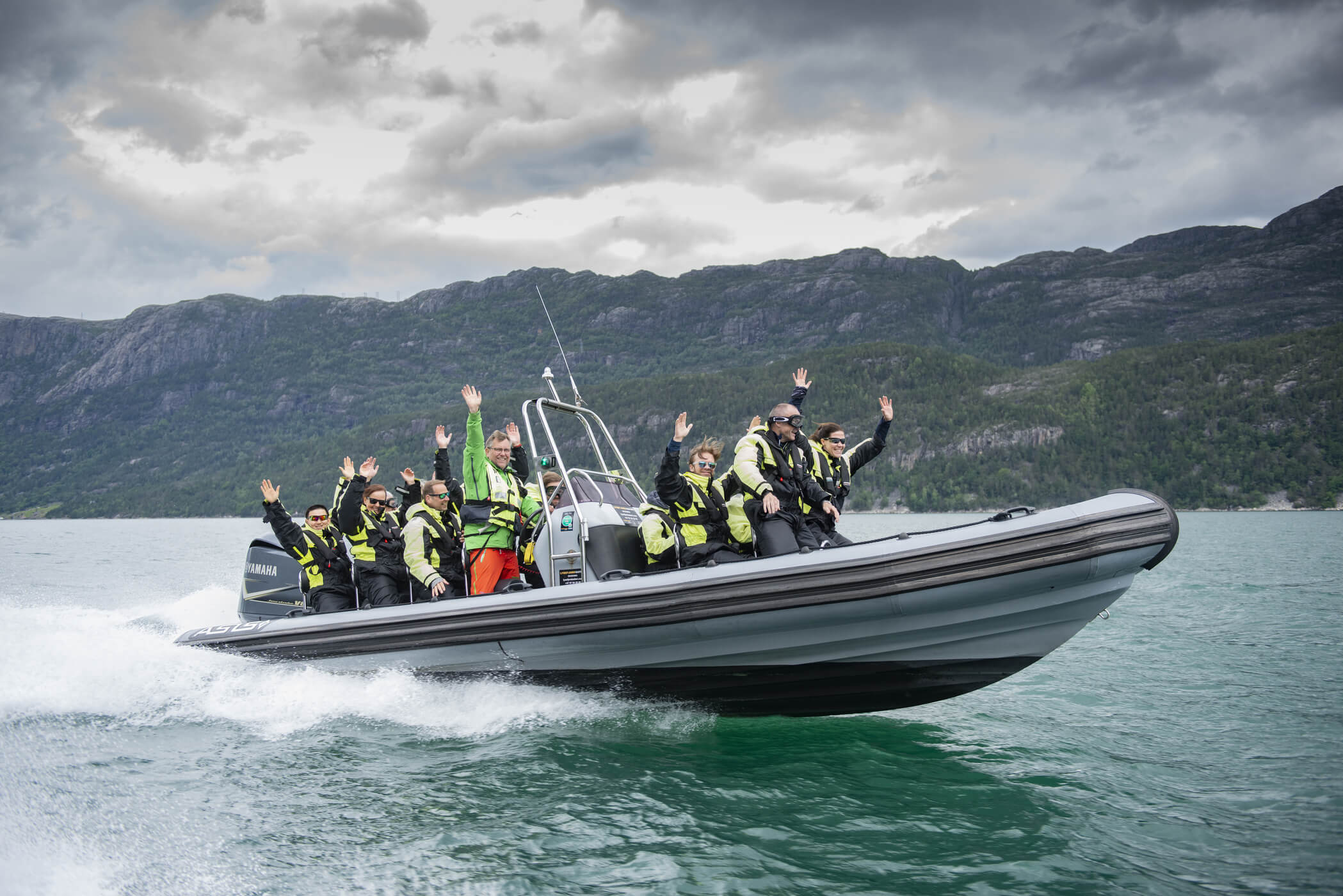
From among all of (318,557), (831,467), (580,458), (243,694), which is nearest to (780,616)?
(831,467)

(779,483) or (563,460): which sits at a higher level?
(563,460)

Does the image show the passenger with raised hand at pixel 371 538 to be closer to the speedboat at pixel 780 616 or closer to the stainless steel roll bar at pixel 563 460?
the speedboat at pixel 780 616

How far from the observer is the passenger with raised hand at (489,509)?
6.13 m

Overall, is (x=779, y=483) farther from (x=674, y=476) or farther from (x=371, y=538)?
(x=371, y=538)

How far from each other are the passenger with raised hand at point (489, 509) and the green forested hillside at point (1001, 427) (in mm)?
94123

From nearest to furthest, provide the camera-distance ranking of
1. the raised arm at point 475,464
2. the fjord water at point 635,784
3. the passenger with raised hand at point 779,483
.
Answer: the fjord water at point 635,784
the passenger with raised hand at point 779,483
the raised arm at point 475,464

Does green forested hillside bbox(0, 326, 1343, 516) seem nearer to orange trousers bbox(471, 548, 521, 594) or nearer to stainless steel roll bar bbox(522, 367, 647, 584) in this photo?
stainless steel roll bar bbox(522, 367, 647, 584)

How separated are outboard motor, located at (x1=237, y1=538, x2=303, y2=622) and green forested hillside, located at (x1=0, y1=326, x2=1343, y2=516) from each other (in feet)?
307

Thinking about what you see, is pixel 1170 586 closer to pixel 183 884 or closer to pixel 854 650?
pixel 854 650

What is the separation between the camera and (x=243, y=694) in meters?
6.44

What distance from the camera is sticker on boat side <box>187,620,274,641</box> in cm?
650

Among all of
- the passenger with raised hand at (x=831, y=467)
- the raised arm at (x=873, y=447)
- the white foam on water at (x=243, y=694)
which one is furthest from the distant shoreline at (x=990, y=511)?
the white foam on water at (x=243, y=694)

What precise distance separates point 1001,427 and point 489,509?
118 meters

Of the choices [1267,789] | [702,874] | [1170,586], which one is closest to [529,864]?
[702,874]
